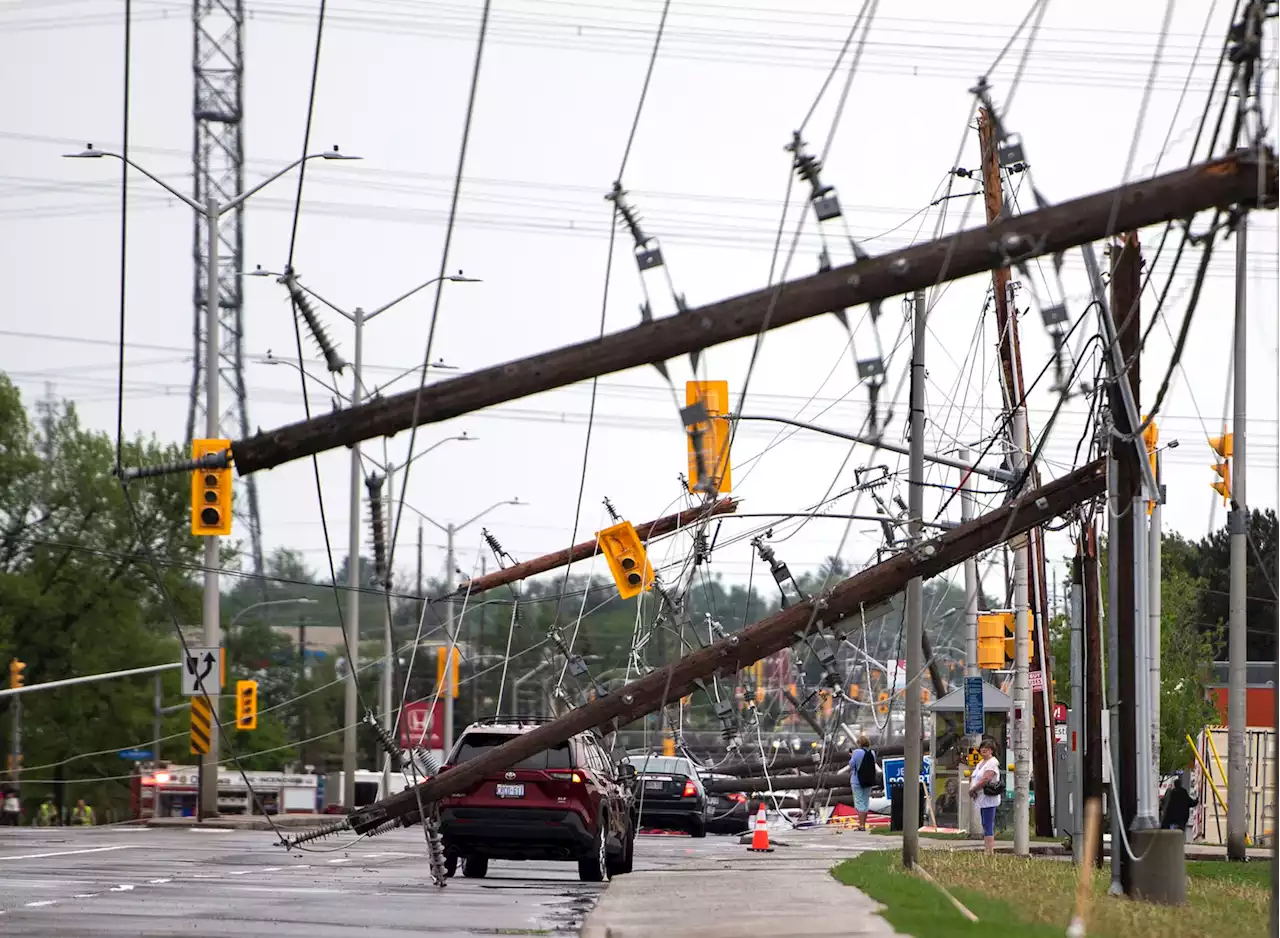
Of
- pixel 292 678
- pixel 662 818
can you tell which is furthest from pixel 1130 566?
pixel 292 678

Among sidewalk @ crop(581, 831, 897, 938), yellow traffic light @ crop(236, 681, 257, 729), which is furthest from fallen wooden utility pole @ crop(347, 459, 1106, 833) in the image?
yellow traffic light @ crop(236, 681, 257, 729)

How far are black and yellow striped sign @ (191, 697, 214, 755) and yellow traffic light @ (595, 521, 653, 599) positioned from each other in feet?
28.5

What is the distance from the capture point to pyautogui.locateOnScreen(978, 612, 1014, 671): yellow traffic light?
33.9m

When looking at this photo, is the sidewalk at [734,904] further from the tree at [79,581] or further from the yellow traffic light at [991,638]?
the tree at [79,581]

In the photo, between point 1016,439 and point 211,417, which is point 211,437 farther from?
point 1016,439

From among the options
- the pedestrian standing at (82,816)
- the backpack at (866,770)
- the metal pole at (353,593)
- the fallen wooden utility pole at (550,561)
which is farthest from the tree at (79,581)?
→ the backpack at (866,770)

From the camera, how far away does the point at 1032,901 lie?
55.6ft

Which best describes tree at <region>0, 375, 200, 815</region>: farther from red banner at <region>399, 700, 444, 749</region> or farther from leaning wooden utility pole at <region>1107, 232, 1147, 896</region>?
leaning wooden utility pole at <region>1107, 232, 1147, 896</region>

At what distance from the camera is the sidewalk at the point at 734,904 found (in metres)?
14.6

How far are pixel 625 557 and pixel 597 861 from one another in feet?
41.9

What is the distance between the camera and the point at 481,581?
44.2 metres

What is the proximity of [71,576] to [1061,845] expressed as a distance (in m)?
51.4

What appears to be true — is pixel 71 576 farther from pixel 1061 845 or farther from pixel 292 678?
pixel 1061 845

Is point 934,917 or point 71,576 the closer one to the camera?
point 934,917
